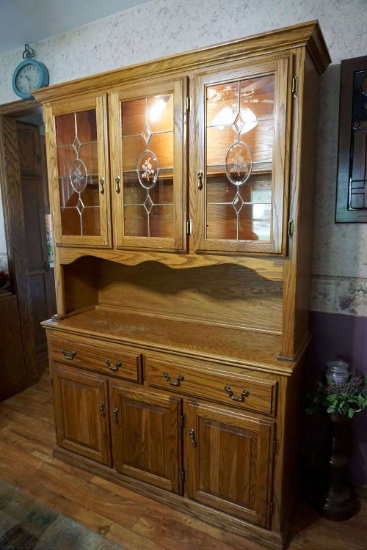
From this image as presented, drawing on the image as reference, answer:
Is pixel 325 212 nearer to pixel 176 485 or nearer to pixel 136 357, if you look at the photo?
pixel 136 357

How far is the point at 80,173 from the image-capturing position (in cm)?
187

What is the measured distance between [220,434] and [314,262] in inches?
37.4

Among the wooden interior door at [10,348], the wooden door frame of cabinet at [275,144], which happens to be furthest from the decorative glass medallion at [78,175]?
the wooden interior door at [10,348]

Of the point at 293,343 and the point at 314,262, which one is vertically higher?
the point at 314,262

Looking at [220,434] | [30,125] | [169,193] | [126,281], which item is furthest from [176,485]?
[30,125]

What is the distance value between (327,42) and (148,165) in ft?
3.28

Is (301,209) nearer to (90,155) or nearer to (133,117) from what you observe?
(133,117)

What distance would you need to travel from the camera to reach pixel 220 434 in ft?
5.22

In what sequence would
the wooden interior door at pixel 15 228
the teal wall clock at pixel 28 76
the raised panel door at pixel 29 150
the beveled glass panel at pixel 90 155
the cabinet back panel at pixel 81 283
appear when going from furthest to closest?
the raised panel door at pixel 29 150, the wooden interior door at pixel 15 228, the teal wall clock at pixel 28 76, the cabinet back panel at pixel 81 283, the beveled glass panel at pixel 90 155

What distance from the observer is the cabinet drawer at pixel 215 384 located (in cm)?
147

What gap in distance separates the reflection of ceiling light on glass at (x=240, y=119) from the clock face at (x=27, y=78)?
1571 millimetres

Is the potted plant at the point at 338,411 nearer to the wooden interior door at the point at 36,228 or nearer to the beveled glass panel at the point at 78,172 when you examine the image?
the beveled glass panel at the point at 78,172

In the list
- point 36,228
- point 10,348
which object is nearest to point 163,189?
point 10,348

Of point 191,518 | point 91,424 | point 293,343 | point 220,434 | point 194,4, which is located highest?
point 194,4
